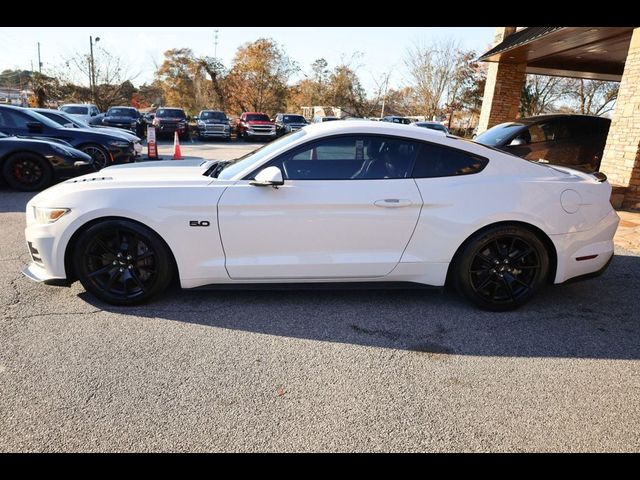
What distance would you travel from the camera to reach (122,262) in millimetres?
3363

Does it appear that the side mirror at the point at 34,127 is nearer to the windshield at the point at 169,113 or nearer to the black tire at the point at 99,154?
the black tire at the point at 99,154

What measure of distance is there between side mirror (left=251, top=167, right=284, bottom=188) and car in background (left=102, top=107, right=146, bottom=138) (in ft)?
63.5

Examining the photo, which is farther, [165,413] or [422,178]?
[422,178]

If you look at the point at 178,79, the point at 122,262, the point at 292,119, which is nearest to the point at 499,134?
the point at 122,262

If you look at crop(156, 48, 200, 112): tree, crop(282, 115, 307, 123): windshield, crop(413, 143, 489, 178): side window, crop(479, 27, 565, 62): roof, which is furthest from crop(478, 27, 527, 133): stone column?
crop(156, 48, 200, 112): tree

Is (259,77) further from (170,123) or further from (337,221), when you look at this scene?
(337,221)

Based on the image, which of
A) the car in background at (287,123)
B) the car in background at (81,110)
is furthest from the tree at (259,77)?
the car in background at (81,110)

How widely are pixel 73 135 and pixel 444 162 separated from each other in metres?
9.08

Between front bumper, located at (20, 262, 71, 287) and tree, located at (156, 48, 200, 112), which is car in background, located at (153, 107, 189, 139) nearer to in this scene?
front bumper, located at (20, 262, 71, 287)

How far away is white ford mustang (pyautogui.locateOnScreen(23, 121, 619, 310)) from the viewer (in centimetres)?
324

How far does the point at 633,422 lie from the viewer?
231 cm
